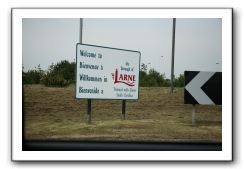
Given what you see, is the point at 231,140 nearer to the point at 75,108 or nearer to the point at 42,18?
the point at 75,108

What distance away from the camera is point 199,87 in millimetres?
6016

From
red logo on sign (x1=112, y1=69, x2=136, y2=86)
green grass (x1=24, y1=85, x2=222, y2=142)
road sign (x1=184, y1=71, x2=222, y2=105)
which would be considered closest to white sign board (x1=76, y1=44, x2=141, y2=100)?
red logo on sign (x1=112, y1=69, x2=136, y2=86)

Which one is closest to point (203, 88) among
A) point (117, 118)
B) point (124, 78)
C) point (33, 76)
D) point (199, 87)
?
point (199, 87)

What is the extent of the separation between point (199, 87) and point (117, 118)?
3.54 ft

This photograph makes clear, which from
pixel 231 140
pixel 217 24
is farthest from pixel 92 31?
pixel 231 140

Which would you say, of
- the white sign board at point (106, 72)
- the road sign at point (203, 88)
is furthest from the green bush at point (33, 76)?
the road sign at point (203, 88)

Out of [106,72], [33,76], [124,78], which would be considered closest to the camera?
[33,76]

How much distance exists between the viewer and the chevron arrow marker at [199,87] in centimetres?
592

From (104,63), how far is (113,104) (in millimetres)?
590

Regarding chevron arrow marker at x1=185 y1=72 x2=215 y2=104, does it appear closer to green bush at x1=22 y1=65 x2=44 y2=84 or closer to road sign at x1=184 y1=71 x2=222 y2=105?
road sign at x1=184 y1=71 x2=222 y2=105

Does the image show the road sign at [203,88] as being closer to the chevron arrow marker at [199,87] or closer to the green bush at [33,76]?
the chevron arrow marker at [199,87]

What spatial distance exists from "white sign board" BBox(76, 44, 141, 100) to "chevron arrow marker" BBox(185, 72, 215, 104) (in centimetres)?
71

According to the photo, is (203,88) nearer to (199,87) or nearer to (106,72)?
(199,87)

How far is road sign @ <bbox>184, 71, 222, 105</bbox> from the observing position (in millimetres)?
5664
